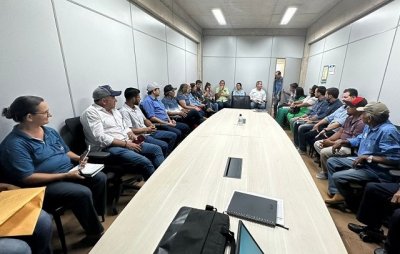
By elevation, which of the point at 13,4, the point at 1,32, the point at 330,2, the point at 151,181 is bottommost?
the point at 151,181

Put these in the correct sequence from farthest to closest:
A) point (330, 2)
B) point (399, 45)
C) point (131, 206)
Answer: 1. point (330, 2)
2. point (399, 45)
3. point (131, 206)

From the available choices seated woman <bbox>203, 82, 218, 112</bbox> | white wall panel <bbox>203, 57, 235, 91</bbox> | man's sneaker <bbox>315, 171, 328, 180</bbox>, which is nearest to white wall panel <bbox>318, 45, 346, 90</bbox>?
man's sneaker <bbox>315, 171, 328, 180</bbox>

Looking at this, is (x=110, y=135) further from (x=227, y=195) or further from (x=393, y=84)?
(x=393, y=84)

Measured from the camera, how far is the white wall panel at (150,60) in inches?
138

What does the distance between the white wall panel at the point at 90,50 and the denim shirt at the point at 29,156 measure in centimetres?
69

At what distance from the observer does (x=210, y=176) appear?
1399mm

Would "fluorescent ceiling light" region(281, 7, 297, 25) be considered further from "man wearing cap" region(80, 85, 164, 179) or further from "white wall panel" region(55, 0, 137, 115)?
"man wearing cap" region(80, 85, 164, 179)

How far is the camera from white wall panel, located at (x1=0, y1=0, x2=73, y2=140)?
1.57 metres

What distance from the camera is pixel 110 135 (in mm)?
2379

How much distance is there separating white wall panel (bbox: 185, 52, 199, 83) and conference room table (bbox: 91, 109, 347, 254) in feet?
15.1

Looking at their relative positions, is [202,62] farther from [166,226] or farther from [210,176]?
[166,226]

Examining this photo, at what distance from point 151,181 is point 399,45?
3.42m

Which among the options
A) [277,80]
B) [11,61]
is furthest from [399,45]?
[277,80]

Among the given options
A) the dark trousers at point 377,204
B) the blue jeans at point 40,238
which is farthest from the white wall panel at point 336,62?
the blue jeans at point 40,238
